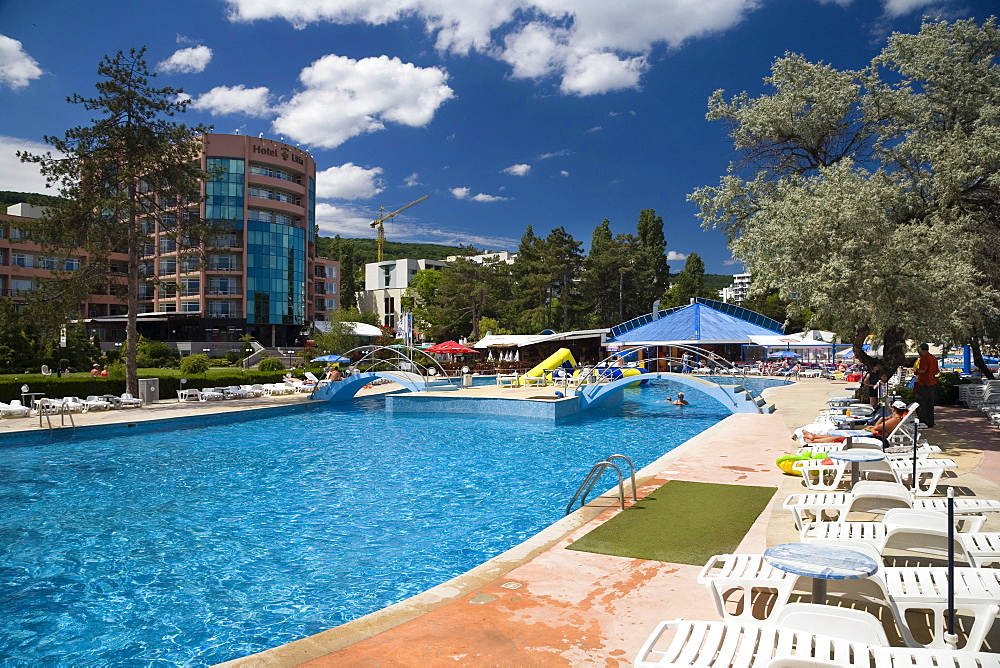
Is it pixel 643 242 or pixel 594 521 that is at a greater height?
pixel 643 242

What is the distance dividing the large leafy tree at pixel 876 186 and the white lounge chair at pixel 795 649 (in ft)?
26.6

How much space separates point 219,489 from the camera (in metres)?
11.5

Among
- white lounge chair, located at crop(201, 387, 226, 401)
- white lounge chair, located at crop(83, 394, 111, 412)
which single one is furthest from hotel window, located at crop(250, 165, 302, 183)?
white lounge chair, located at crop(83, 394, 111, 412)

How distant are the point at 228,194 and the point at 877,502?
60.0 meters

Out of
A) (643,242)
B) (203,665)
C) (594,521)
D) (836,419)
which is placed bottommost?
(203,665)

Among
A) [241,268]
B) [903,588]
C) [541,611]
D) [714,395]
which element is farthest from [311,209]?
[903,588]

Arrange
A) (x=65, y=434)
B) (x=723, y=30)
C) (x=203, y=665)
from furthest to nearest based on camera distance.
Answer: (x=723, y=30) < (x=65, y=434) < (x=203, y=665)

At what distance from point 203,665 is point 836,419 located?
10.9m

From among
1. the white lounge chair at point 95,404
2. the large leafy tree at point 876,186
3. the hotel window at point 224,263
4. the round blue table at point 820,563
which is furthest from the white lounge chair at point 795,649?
the hotel window at point 224,263

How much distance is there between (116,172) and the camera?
2416 cm

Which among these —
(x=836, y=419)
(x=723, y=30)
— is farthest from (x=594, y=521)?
(x=723, y=30)

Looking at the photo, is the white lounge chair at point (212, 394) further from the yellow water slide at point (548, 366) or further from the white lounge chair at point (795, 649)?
the white lounge chair at point (795, 649)

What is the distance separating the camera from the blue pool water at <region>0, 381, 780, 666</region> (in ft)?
19.7

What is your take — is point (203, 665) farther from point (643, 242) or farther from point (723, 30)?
point (643, 242)
